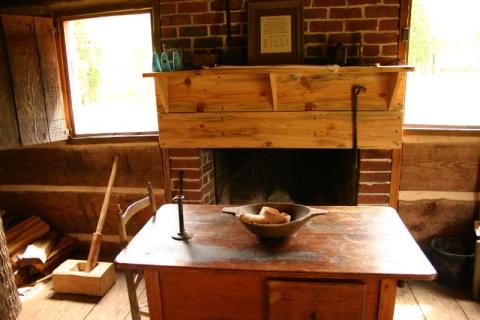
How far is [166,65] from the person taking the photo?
2.26 metres

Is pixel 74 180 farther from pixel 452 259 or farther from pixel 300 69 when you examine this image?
pixel 452 259

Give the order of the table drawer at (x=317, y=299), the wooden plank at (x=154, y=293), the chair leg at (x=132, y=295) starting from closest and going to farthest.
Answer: the table drawer at (x=317, y=299) → the wooden plank at (x=154, y=293) → the chair leg at (x=132, y=295)

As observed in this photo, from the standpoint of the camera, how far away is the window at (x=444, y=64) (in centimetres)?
232

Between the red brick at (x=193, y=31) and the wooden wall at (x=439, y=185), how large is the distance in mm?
1546

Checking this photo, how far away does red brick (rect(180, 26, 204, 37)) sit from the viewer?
2.38 meters

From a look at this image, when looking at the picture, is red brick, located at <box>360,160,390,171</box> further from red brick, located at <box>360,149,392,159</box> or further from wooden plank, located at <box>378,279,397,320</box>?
wooden plank, located at <box>378,279,397,320</box>

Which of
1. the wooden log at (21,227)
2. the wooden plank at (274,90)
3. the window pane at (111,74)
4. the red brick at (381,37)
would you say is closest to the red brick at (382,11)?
the red brick at (381,37)

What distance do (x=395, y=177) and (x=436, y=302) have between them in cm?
83

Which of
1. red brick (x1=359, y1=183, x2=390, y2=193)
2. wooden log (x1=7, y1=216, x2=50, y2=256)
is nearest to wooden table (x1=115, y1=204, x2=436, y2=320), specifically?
red brick (x1=359, y1=183, x2=390, y2=193)

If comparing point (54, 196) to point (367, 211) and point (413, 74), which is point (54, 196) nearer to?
point (367, 211)

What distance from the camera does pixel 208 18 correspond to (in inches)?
93.0

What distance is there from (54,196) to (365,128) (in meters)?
2.49

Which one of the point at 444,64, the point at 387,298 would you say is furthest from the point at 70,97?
the point at 444,64

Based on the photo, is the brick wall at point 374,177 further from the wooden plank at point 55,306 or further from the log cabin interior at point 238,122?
the wooden plank at point 55,306
